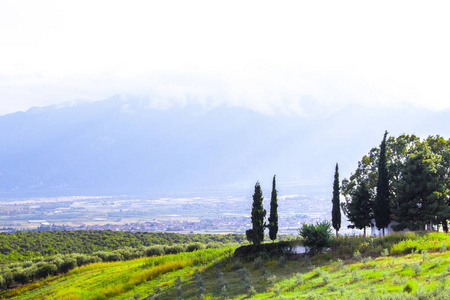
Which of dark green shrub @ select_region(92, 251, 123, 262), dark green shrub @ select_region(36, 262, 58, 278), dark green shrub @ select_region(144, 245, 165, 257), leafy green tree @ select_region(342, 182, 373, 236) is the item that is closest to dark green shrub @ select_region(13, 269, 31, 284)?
dark green shrub @ select_region(36, 262, 58, 278)

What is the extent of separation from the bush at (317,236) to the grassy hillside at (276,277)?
104 cm

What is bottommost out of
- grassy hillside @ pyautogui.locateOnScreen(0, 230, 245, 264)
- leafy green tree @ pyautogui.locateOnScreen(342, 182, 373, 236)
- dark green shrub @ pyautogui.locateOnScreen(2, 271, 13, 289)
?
grassy hillside @ pyautogui.locateOnScreen(0, 230, 245, 264)

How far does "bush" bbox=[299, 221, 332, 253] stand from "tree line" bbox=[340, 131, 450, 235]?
7.76 m

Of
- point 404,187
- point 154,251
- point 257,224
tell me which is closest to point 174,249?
point 154,251

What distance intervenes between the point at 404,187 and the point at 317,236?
30.9 ft

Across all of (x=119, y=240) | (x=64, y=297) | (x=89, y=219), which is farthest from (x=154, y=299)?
(x=89, y=219)

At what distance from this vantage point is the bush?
24.4m

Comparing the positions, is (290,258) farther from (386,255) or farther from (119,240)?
(119,240)

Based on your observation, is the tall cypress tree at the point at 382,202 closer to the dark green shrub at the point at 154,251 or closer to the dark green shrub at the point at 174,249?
the dark green shrub at the point at 174,249

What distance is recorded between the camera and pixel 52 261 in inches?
1437

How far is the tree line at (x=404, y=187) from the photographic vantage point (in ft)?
92.8

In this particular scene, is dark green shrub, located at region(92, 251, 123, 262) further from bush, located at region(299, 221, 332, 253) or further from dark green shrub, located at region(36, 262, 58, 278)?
bush, located at region(299, 221, 332, 253)

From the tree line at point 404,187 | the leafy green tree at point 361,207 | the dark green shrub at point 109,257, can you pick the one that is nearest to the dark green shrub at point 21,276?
the dark green shrub at point 109,257

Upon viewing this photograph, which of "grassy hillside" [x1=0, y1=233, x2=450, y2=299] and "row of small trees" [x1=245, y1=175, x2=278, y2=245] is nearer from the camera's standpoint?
"grassy hillside" [x1=0, y1=233, x2=450, y2=299]
